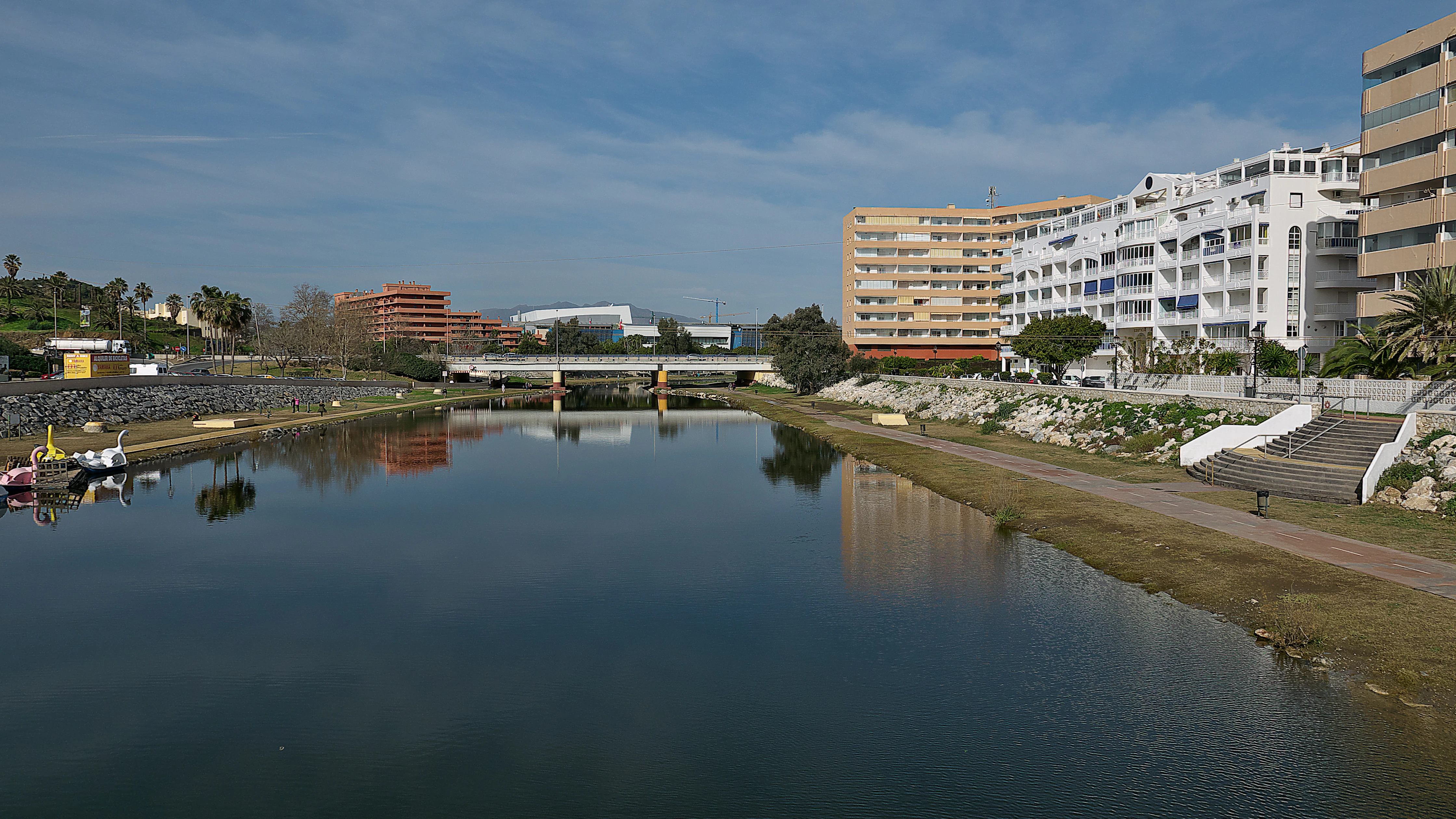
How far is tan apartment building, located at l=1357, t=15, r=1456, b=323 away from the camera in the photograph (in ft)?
169

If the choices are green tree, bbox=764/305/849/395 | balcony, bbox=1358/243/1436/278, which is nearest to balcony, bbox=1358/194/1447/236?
balcony, bbox=1358/243/1436/278

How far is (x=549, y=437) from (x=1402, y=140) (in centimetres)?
6224

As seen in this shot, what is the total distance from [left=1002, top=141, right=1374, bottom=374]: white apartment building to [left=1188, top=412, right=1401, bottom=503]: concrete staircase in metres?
35.4

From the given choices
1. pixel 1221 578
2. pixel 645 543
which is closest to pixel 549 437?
pixel 645 543

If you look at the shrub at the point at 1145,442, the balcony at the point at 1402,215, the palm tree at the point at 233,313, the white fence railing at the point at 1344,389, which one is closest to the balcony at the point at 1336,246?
the balcony at the point at 1402,215

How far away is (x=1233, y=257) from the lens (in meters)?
74.5

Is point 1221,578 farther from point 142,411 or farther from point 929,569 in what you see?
point 142,411

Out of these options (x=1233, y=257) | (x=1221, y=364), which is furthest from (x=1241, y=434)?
(x=1233, y=257)

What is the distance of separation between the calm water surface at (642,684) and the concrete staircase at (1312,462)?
11.7 meters

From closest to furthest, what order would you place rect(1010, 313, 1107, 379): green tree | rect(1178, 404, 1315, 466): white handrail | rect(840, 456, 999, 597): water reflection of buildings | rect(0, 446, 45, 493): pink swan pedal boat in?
rect(840, 456, 999, 597): water reflection of buildings, rect(0, 446, 45, 493): pink swan pedal boat, rect(1178, 404, 1315, 466): white handrail, rect(1010, 313, 1107, 379): green tree

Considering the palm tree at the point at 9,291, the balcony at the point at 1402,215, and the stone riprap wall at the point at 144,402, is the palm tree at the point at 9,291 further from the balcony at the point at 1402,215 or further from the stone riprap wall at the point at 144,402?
the balcony at the point at 1402,215

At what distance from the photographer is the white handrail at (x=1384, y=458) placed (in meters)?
30.5

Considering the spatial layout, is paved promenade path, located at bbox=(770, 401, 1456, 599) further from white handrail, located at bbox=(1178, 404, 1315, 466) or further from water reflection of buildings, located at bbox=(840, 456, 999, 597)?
water reflection of buildings, located at bbox=(840, 456, 999, 597)

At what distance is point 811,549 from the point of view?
2884 centimetres
